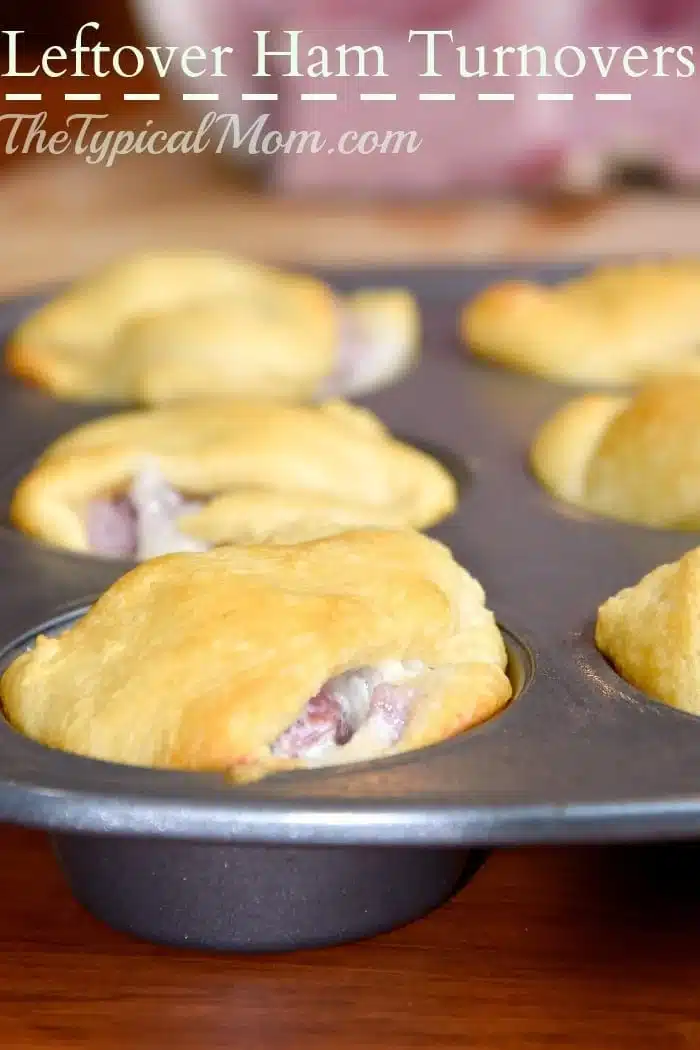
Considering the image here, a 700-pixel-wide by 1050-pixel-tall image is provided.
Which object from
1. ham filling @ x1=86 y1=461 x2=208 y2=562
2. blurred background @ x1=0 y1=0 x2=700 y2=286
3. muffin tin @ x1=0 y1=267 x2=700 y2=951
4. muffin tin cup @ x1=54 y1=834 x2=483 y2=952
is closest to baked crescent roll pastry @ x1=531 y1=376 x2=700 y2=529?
muffin tin @ x1=0 y1=267 x2=700 y2=951

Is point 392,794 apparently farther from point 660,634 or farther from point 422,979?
point 660,634

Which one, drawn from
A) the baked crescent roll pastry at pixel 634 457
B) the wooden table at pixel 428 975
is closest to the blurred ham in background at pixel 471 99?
the baked crescent roll pastry at pixel 634 457

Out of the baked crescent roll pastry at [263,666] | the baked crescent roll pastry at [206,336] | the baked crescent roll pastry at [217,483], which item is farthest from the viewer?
the baked crescent roll pastry at [206,336]

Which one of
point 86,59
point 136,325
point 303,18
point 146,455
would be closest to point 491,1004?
point 146,455

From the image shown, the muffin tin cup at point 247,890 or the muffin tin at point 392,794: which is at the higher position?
the muffin tin at point 392,794

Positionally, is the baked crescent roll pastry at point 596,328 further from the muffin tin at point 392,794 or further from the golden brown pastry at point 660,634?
the golden brown pastry at point 660,634

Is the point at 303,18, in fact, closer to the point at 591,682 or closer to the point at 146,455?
the point at 146,455
